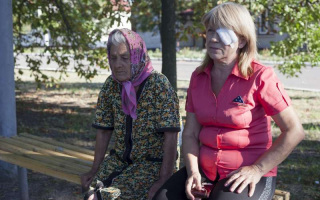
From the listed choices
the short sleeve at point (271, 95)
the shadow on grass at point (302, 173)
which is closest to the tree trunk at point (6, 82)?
the shadow on grass at point (302, 173)

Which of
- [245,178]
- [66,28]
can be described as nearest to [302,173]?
[245,178]

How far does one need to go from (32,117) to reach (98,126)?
5.69 m

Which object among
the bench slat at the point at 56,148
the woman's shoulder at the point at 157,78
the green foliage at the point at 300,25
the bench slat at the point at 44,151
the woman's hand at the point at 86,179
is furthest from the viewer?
the green foliage at the point at 300,25

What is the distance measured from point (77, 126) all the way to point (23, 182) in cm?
345

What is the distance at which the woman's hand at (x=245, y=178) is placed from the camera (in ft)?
8.98

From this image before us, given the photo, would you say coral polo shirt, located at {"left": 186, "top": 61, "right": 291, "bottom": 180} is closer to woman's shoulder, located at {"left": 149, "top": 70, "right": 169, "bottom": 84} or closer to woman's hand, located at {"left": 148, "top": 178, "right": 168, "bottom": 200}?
woman's hand, located at {"left": 148, "top": 178, "right": 168, "bottom": 200}

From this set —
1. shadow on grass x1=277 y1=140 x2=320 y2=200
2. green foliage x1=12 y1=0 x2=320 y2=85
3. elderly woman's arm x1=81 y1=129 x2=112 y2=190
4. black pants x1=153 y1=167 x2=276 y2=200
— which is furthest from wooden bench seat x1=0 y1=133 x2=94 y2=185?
green foliage x1=12 y1=0 x2=320 y2=85

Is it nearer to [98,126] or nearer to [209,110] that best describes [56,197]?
[98,126]

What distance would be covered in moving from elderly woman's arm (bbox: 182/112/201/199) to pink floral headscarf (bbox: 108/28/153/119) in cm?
41

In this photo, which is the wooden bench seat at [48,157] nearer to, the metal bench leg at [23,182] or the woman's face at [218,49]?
the metal bench leg at [23,182]

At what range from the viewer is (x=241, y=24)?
9.58 ft

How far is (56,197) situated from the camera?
5.02 metres

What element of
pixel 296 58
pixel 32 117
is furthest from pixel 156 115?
pixel 32 117

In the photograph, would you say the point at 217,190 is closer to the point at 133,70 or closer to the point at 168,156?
the point at 168,156
